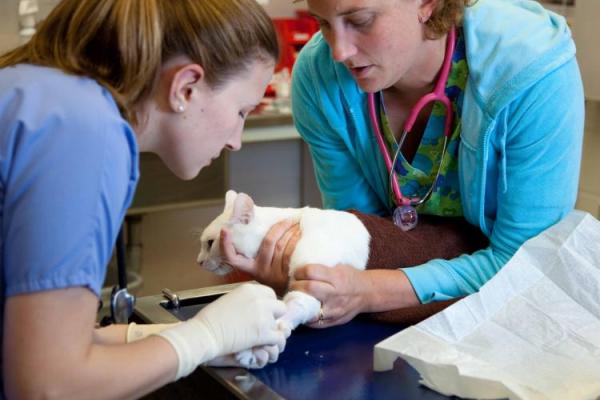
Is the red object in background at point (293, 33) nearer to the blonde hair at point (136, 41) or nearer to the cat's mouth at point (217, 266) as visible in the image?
the cat's mouth at point (217, 266)

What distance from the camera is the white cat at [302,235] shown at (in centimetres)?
133

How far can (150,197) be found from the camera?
272cm

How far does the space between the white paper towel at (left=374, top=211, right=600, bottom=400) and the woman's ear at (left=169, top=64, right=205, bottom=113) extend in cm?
40

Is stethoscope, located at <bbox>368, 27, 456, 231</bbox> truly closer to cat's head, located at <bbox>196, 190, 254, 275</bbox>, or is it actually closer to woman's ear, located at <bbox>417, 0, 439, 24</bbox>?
woman's ear, located at <bbox>417, 0, 439, 24</bbox>

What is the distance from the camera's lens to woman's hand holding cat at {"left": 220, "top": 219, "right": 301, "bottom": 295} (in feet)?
4.49

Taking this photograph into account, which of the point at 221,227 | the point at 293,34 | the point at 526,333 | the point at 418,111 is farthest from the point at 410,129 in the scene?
the point at 293,34

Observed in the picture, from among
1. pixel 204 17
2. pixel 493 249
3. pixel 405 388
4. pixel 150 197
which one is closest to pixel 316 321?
pixel 405 388

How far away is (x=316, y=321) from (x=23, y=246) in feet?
1.72

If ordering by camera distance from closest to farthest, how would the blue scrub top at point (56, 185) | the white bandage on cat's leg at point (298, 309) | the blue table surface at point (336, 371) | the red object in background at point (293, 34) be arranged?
the blue scrub top at point (56, 185), the blue table surface at point (336, 371), the white bandage on cat's leg at point (298, 309), the red object in background at point (293, 34)

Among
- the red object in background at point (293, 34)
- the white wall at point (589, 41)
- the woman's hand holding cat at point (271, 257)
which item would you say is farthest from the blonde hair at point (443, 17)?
the red object in background at point (293, 34)

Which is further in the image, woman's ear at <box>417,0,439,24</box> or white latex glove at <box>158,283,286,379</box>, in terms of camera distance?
woman's ear at <box>417,0,439,24</box>

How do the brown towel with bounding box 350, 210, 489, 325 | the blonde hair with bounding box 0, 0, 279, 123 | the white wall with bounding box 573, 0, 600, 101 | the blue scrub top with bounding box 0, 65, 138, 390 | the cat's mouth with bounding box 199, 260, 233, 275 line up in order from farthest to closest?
the white wall with bounding box 573, 0, 600, 101 → the cat's mouth with bounding box 199, 260, 233, 275 → the brown towel with bounding box 350, 210, 489, 325 → the blonde hair with bounding box 0, 0, 279, 123 → the blue scrub top with bounding box 0, 65, 138, 390

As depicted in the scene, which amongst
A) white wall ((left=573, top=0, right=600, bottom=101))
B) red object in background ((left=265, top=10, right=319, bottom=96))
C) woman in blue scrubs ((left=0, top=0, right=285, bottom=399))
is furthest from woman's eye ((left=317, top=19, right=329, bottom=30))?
red object in background ((left=265, top=10, right=319, bottom=96))

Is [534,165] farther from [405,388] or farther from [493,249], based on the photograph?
[405,388]
